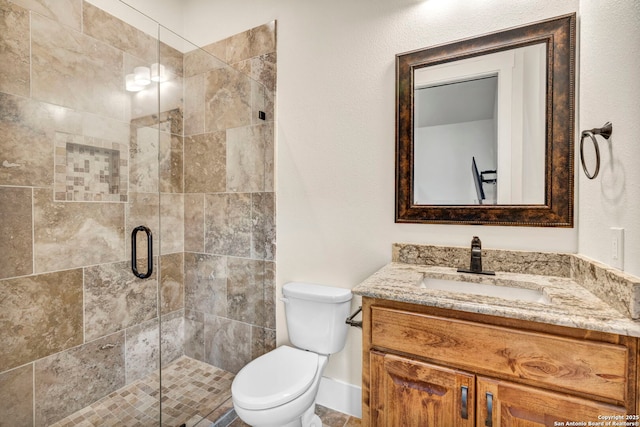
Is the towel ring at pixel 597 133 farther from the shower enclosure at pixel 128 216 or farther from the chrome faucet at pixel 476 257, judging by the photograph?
the shower enclosure at pixel 128 216

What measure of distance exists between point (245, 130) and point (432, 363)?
1.75 metres

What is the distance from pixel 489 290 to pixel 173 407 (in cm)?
186

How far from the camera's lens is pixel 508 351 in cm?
93

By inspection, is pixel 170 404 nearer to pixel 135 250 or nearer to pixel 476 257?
pixel 135 250

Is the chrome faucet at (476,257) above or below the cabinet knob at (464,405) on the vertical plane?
above

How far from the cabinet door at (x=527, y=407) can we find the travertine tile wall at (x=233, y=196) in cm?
138

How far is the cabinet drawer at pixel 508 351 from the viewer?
824 mm

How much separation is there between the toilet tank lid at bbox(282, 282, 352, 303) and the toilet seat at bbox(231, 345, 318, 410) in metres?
0.30

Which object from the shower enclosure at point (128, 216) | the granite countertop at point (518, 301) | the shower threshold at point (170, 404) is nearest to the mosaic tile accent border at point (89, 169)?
the shower enclosure at point (128, 216)

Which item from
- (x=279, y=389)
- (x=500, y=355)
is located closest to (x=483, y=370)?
(x=500, y=355)

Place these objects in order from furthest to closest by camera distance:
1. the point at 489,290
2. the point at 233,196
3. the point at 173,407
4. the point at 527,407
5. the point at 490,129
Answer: the point at 233,196
the point at 173,407
the point at 490,129
the point at 489,290
the point at 527,407

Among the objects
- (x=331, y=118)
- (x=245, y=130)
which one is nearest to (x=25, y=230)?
(x=245, y=130)

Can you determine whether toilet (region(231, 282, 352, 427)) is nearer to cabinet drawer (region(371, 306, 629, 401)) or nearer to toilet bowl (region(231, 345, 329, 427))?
toilet bowl (region(231, 345, 329, 427))

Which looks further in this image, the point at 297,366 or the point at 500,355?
the point at 297,366
